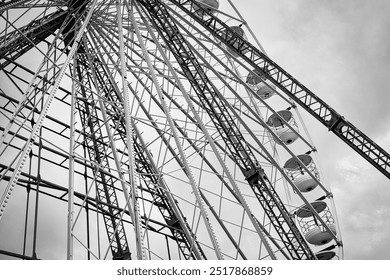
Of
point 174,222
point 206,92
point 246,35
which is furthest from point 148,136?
point 206,92

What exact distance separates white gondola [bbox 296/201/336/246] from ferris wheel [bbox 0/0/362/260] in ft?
0.17

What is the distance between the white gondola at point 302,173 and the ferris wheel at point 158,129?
2.9 inches

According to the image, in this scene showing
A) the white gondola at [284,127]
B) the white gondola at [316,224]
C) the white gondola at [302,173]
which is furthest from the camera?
the white gondola at [284,127]

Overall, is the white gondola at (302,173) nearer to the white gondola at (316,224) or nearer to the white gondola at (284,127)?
the white gondola at (316,224)

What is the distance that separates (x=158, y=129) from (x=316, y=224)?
31.0 feet

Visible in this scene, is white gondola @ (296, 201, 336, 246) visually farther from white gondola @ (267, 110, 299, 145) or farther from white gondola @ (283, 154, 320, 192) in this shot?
white gondola @ (267, 110, 299, 145)

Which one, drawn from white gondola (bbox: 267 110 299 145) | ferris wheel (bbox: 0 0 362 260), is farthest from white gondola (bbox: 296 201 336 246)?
white gondola (bbox: 267 110 299 145)

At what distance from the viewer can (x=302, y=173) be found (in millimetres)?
22641

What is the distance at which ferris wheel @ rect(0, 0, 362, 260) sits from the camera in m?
16.5

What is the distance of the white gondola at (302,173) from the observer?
73.6 ft

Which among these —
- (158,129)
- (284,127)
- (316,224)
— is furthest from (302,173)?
(158,129)

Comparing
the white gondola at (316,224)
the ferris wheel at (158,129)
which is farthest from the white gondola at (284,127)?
the white gondola at (316,224)
